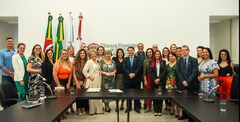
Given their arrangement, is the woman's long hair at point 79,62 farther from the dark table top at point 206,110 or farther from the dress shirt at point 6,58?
the dark table top at point 206,110

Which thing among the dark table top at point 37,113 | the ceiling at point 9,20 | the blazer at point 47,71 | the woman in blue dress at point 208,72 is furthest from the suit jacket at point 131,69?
the ceiling at point 9,20

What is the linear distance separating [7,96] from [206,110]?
2914 mm

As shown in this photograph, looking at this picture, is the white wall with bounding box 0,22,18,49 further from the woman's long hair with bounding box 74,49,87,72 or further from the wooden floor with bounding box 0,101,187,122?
the wooden floor with bounding box 0,101,187,122

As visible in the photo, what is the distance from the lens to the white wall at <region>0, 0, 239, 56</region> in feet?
23.6

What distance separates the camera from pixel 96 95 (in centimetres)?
348

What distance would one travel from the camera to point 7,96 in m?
3.53

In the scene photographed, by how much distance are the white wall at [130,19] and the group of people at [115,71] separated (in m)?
1.71

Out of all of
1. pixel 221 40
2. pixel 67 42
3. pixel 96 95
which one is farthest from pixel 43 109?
pixel 221 40

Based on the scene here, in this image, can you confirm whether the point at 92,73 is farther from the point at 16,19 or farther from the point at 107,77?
the point at 16,19

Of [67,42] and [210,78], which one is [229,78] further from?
[67,42]

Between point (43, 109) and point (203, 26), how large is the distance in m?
6.02

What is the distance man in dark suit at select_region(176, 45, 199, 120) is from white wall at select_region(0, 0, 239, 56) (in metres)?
2.69

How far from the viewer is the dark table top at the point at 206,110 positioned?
218 cm

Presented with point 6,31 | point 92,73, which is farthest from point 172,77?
point 6,31
